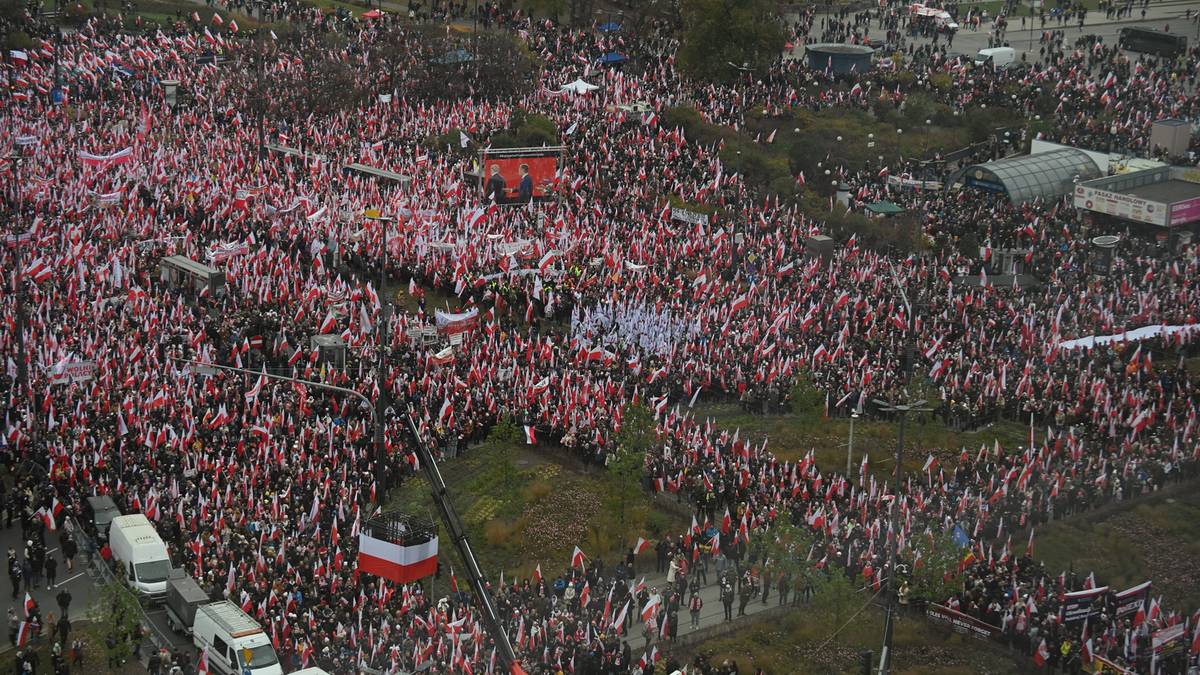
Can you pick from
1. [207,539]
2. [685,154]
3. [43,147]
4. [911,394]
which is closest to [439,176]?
[685,154]

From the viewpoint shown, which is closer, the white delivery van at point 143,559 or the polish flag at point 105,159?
the white delivery van at point 143,559

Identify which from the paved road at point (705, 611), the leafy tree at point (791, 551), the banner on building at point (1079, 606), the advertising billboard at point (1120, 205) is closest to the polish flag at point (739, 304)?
the paved road at point (705, 611)

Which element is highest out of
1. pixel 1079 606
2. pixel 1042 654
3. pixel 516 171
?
pixel 516 171

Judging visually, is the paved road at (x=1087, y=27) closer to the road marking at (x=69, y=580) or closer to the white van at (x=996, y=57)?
the white van at (x=996, y=57)

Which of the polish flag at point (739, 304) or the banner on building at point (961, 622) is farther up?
the polish flag at point (739, 304)

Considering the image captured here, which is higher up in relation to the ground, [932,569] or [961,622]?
[932,569]

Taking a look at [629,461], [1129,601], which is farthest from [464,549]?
[1129,601]

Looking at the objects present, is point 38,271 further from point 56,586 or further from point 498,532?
point 498,532
